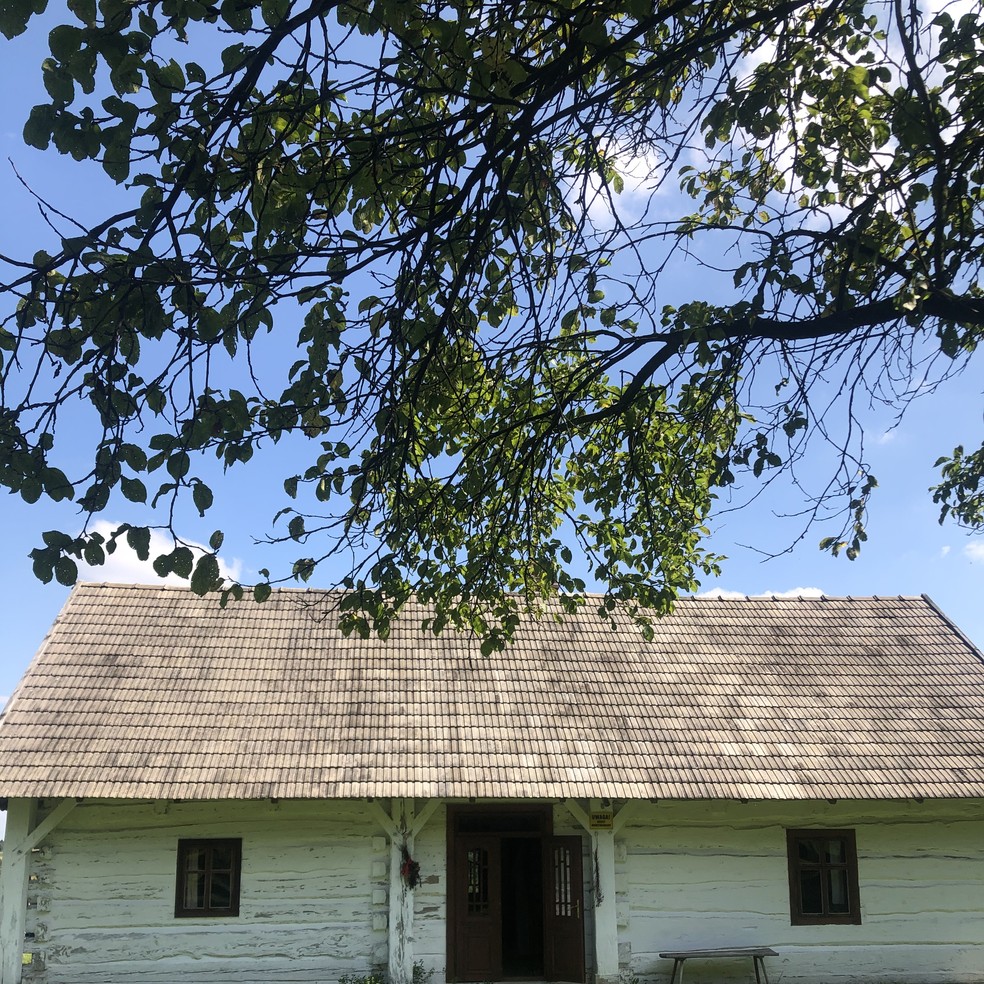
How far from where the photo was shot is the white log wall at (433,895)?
449 inches

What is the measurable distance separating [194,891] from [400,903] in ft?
7.99

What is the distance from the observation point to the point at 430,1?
14.8 ft

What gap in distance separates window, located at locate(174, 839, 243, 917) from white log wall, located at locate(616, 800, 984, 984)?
15.0ft

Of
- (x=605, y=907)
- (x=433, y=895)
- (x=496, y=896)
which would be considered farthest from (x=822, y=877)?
(x=433, y=895)

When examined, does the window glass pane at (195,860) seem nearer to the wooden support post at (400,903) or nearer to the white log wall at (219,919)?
the white log wall at (219,919)

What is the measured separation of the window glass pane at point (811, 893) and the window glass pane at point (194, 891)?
7.25 metres

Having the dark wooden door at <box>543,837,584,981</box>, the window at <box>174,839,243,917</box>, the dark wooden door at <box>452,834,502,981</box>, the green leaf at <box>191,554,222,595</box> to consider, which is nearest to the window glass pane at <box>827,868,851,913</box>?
the dark wooden door at <box>543,837,584,981</box>

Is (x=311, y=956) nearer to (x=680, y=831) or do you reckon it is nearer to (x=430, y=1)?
(x=680, y=831)

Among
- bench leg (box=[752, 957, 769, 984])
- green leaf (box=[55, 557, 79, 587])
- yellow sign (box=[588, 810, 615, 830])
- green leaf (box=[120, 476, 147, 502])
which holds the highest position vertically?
green leaf (box=[120, 476, 147, 502])

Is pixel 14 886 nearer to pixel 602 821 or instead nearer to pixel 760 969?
pixel 602 821

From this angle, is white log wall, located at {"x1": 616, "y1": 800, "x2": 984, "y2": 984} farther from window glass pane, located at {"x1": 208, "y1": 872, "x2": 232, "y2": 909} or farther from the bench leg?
window glass pane, located at {"x1": 208, "y1": 872, "x2": 232, "y2": 909}

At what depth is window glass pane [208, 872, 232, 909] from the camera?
11711 millimetres

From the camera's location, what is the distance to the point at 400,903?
1165 cm

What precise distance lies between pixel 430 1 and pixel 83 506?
2686 mm
